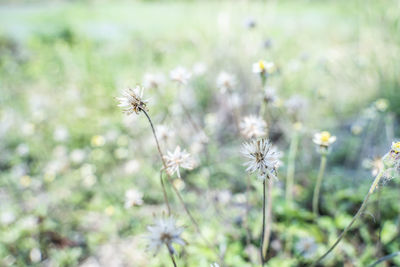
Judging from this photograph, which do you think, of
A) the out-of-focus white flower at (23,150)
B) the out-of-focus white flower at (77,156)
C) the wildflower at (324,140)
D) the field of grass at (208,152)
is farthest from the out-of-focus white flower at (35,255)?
the wildflower at (324,140)

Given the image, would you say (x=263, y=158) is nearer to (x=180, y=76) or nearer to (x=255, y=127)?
(x=255, y=127)

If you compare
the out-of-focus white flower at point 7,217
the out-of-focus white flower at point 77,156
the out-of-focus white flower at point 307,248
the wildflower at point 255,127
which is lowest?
the out-of-focus white flower at point 307,248

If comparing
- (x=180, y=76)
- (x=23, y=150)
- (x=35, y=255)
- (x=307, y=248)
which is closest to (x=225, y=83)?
(x=180, y=76)

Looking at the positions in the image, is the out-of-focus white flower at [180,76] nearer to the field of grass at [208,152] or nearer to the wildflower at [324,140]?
the field of grass at [208,152]

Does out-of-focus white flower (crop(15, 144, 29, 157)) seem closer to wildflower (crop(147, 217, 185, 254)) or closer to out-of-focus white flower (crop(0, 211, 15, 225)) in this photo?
out-of-focus white flower (crop(0, 211, 15, 225))

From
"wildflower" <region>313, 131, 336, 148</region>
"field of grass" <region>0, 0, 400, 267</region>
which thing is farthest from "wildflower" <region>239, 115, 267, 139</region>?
"wildflower" <region>313, 131, 336, 148</region>

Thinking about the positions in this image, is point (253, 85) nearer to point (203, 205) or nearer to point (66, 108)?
point (203, 205)
